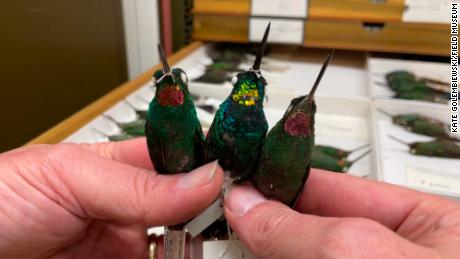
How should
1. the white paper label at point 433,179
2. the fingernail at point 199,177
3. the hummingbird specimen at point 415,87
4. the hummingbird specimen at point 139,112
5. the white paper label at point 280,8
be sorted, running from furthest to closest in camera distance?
the white paper label at point 280,8 < the hummingbird specimen at point 415,87 < the hummingbird specimen at point 139,112 < the white paper label at point 433,179 < the fingernail at point 199,177

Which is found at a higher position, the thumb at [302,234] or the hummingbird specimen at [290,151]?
the hummingbird specimen at [290,151]

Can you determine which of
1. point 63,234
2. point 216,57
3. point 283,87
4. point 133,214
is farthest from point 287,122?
point 216,57

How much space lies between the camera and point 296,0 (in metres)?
1.38

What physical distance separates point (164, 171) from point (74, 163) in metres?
0.12

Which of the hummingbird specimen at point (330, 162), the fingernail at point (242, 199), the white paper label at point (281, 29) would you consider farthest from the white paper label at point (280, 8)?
the fingernail at point (242, 199)

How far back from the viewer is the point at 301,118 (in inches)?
18.0

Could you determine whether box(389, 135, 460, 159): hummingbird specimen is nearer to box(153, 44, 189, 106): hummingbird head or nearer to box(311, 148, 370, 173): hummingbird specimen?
box(311, 148, 370, 173): hummingbird specimen

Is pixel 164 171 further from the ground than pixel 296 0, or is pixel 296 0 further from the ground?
pixel 296 0

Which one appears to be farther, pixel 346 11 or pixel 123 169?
pixel 346 11

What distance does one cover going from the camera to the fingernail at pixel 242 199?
52 centimetres

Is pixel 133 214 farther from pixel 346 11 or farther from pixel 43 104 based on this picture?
pixel 346 11

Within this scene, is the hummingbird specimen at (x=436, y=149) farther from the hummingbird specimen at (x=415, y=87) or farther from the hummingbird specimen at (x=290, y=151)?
the hummingbird specimen at (x=290, y=151)

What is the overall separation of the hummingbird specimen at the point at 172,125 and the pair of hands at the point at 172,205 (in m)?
0.02

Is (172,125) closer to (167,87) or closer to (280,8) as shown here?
(167,87)
